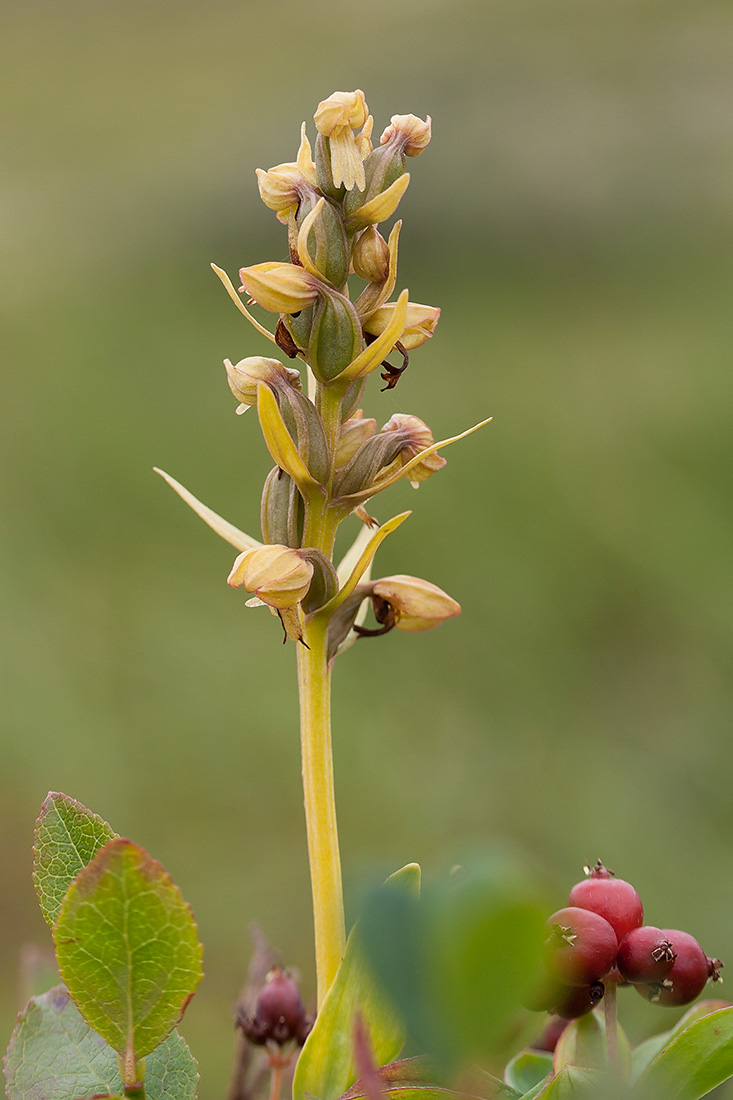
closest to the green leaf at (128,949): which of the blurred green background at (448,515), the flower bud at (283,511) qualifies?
the flower bud at (283,511)

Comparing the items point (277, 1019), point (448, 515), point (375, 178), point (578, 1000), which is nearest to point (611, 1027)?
point (578, 1000)

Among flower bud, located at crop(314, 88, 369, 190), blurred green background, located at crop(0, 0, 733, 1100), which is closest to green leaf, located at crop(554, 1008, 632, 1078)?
flower bud, located at crop(314, 88, 369, 190)

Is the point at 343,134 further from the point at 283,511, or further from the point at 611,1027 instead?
the point at 611,1027

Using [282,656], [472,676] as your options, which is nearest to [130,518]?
[282,656]

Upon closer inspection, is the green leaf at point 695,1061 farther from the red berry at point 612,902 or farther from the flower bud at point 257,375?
the flower bud at point 257,375

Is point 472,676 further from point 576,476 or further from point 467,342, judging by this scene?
point 467,342

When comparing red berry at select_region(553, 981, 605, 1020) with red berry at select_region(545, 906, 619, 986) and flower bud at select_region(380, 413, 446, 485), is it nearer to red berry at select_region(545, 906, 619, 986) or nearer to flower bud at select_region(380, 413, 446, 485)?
red berry at select_region(545, 906, 619, 986)
